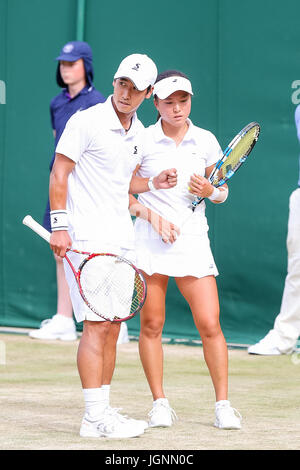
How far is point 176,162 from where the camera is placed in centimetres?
496

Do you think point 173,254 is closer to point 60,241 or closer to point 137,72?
point 60,241

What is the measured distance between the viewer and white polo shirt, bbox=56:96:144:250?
4430mm

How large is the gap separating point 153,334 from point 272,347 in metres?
2.25

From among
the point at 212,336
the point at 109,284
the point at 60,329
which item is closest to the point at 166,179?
the point at 109,284

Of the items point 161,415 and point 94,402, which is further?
point 161,415

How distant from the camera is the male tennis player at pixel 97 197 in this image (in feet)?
14.4

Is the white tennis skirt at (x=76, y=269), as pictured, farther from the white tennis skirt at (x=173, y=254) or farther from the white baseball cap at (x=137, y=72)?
the white baseball cap at (x=137, y=72)

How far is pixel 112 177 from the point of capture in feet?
14.7

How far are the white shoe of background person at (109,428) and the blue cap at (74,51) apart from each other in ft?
12.3

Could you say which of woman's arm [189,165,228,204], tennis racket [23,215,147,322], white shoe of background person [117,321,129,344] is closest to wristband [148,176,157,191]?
woman's arm [189,165,228,204]

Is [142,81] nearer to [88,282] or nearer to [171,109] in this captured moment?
[171,109]

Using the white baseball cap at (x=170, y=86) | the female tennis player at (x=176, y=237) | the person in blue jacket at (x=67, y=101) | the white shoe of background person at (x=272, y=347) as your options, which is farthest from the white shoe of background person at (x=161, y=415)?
the person in blue jacket at (x=67, y=101)

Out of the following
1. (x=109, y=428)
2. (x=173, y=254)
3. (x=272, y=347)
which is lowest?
(x=109, y=428)
